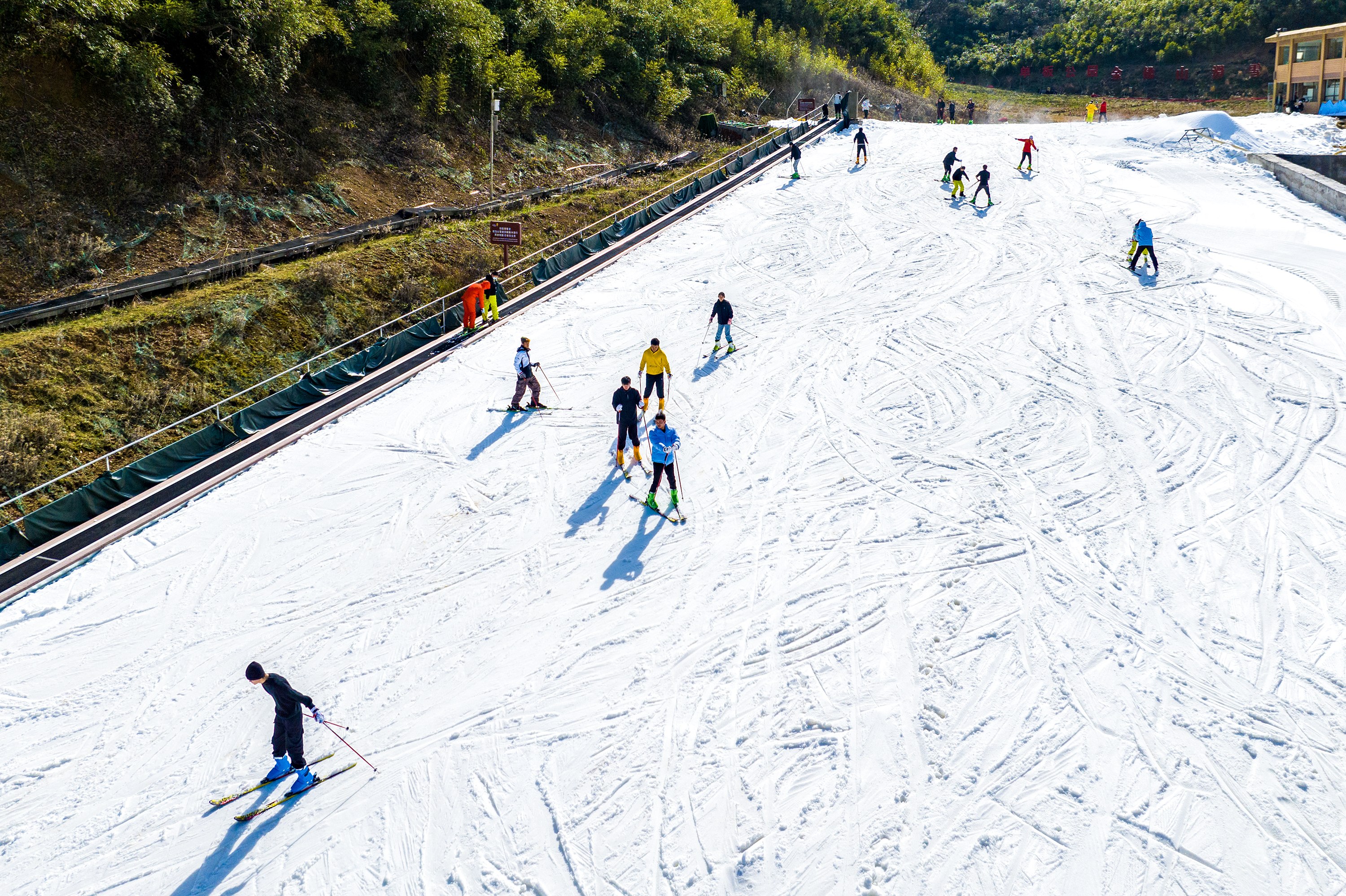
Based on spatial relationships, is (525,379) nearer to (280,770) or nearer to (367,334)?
(367,334)

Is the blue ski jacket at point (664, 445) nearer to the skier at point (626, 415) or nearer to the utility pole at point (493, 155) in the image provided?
the skier at point (626, 415)

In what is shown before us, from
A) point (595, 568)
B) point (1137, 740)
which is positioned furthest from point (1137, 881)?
point (595, 568)

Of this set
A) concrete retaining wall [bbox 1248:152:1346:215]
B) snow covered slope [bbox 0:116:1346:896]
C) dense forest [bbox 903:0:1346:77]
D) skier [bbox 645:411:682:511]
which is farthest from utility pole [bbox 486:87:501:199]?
dense forest [bbox 903:0:1346:77]

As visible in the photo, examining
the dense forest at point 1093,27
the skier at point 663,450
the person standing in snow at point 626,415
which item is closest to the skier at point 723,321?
the person standing in snow at point 626,415

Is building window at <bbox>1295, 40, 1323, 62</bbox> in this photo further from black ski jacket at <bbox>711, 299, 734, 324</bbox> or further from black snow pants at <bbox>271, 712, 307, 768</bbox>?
black snow pants at <bbox>271, 712, 307, 768</bbox>

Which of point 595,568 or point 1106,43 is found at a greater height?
point 1106,43

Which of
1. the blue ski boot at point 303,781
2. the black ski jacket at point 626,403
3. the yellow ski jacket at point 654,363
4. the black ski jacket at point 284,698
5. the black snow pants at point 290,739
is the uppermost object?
the yellow ski jacket at point 654,363

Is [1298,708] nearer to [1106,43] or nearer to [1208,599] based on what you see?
[1208,599]
